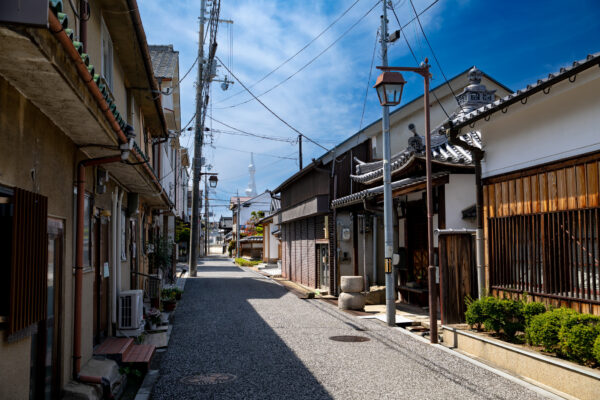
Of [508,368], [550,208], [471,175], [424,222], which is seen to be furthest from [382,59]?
[508,368]

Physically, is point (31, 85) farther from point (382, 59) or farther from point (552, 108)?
point (382, 59)

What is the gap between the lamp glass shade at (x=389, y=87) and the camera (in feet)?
38.5

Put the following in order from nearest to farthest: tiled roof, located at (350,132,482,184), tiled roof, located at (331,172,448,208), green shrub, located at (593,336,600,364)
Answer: green shrub, located at (593,336,600,364), tiled roof, located at (350,132,482,184), tiled roof, located at (331,172,448,208)

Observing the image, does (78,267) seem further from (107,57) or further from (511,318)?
(511,318)

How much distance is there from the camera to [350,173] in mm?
19703

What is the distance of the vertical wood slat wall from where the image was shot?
755 centimetres

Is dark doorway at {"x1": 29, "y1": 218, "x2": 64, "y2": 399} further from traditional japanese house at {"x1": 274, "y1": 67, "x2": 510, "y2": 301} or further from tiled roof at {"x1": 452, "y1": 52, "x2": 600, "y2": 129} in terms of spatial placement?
traditional japanese house at {"x1": 274, "y1": 67, "x2": 510, "y2": 301}

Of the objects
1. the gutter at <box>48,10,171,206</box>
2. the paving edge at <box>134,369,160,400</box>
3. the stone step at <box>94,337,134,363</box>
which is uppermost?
the gutter at <box>48,10,171,206</box>

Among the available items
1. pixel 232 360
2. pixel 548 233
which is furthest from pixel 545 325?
pixel 232 360

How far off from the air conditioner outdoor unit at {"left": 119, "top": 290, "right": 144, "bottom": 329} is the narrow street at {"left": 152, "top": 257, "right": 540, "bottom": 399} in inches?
36.8

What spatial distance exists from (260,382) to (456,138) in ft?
20.3

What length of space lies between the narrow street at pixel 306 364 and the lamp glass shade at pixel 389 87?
18.1ft

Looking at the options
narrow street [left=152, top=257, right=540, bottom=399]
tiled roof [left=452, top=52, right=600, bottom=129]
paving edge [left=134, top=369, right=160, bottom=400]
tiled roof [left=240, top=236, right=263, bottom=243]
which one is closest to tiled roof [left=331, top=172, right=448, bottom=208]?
tiled roof [left=452, top=52, right=600, bottom=129]

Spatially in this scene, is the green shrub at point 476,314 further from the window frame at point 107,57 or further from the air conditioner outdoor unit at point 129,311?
the window frame at point 107,57
